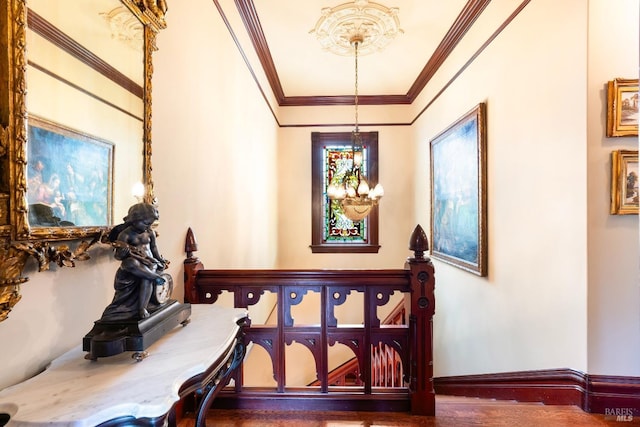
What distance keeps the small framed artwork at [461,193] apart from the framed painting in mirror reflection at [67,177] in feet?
9.09

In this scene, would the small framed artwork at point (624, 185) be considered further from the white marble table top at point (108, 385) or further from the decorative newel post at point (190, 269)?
the decorative newel post at point (190, 269)

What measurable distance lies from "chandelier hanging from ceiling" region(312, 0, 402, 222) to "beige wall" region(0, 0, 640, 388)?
3.07 feet

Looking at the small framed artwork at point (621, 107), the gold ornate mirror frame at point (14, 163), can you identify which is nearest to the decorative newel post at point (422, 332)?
the small framed artwork at point (621, 107)

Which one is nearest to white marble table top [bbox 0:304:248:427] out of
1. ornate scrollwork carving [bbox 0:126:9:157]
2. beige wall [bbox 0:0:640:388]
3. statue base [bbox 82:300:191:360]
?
statue base [bbox 82:300:191:360]

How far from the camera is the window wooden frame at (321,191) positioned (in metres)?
5.31

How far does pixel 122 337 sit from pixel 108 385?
0.16 metres

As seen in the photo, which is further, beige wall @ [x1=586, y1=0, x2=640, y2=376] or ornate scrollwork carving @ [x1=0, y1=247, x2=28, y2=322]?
beige wall @ [x1=586, y1=0, x2=640, y2=376]

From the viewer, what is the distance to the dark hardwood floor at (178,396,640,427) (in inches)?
64.9

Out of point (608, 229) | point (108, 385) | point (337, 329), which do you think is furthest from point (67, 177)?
A: point (608, 229)

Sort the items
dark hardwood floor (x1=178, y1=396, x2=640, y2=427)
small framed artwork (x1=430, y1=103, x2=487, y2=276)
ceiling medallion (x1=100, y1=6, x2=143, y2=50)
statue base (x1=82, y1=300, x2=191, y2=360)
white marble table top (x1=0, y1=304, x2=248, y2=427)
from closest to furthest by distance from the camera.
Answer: white marble table top (x1=0, y1=304, x2=248, y2=427) < statue base (x1=82, y1=300, x2=191, y2=360) < ceiling medallion (x1=100, y1=6, x2=143, y2=50) < dark hardwood floor (x1=178, y1=396, x2=640, y2=427) < small framed artwork (x1=430, y1=103, x2=487, y2=276)

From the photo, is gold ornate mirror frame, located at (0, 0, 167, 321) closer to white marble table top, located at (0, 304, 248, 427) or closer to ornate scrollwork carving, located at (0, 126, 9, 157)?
ornate scrollwork carving, located at (0, 126, 9, 157)

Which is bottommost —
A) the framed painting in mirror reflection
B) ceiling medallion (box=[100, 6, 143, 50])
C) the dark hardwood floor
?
the dark hardwood floor

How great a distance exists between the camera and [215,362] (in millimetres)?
1018

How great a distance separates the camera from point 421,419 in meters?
1.69
